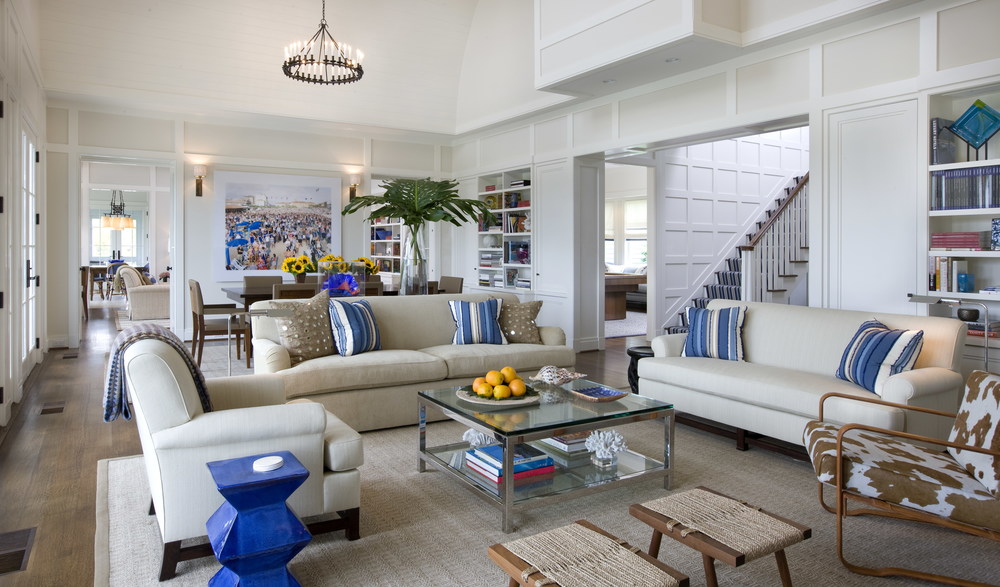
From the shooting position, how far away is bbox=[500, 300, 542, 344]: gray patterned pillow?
532 centimetres

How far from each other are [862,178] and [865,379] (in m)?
1.86

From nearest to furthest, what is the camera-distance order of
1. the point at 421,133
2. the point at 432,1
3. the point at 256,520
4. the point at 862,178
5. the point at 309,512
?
the point at 256,520
the point at 309,512
the point at 862,178
the point at 432,1
the point at 421,133

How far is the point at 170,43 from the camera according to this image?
7.33m

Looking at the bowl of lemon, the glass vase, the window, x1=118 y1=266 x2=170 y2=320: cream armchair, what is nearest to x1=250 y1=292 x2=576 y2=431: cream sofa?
the glass vase

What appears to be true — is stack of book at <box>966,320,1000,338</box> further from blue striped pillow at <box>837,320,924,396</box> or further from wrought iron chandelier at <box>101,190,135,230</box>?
wrought iron chandelier at <box>101,190,135,230</box>

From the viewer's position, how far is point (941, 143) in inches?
174

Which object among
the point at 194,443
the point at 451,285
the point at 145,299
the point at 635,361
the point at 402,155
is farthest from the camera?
the point at 145,299

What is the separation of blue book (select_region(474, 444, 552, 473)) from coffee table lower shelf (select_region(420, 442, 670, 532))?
0.06 m

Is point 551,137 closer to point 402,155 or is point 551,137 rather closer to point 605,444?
point 402,155

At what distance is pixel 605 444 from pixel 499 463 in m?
0.59

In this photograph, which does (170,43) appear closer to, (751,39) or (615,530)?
(751,39)

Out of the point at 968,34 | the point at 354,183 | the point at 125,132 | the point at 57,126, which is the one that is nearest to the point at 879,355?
the point at 968,34

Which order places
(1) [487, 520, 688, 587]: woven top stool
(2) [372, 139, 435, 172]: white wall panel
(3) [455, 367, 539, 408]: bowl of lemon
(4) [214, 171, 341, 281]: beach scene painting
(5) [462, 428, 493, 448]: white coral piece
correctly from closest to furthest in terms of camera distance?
(1) [487, 520, 688, 587]: woven top stool < (3) [455, 367, 539, 408]: bowl of lemon < (5) [462, 428, 493, 448]: white coral piece < (4) [214, 171, 341, 281]: beach scene painting < (2) [372, 139, 435, 172]: white wall panel

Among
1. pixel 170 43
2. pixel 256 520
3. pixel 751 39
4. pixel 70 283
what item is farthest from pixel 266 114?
pixel 256 520
